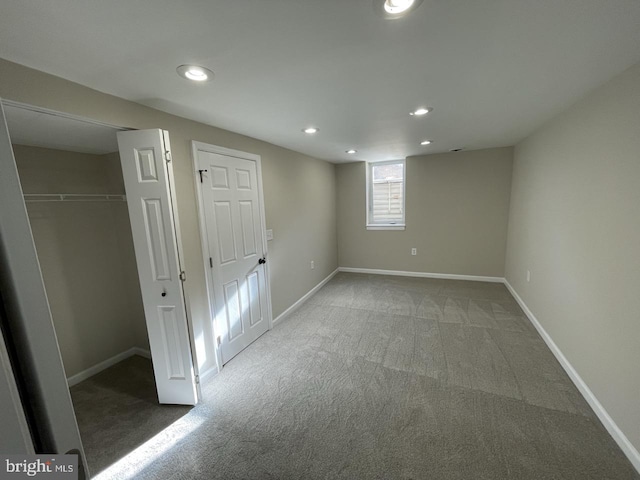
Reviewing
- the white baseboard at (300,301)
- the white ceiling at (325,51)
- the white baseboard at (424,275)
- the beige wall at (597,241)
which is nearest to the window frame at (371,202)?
the white baseboard at (424,275)

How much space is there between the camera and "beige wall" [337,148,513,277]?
14.3 feet

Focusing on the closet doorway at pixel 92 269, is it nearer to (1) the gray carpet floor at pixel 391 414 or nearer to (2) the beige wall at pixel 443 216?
(1) the gray carpet floor at pixel 391 414

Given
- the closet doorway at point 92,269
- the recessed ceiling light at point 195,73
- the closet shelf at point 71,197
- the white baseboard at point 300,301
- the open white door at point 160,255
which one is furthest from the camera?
the white baseboard at point 300,301

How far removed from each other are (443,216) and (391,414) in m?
3.77

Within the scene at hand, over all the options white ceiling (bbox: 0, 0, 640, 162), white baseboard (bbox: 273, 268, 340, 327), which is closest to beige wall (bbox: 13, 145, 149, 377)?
white ceiling (bbox: 0, 0, 640, 162)

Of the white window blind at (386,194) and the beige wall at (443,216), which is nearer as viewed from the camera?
the beige wall at (443,216)

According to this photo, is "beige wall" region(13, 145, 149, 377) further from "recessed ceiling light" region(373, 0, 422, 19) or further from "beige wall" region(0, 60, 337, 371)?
"recessed ceiling light" region(373, 0, 422, 19)

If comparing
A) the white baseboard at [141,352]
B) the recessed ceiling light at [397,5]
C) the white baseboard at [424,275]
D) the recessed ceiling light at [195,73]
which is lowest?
the white baseboard at [141,352]

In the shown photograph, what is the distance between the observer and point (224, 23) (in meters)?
1.05

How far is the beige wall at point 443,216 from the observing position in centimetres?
435

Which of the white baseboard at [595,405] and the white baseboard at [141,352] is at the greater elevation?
the white baseboard at [595,405]

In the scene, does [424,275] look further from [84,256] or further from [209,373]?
[84,256]

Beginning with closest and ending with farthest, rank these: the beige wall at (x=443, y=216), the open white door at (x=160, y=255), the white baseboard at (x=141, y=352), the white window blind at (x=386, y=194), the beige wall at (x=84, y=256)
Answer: the open white door at (x=160, y=255) → the beige wall at (x=84, y=256) → the white baseboard at (x=141, y=352) → the beige wall at (x=443, y=216) → the white window blind at (x=386, y=194)

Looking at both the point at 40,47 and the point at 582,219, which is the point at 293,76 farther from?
the point at 582,219
